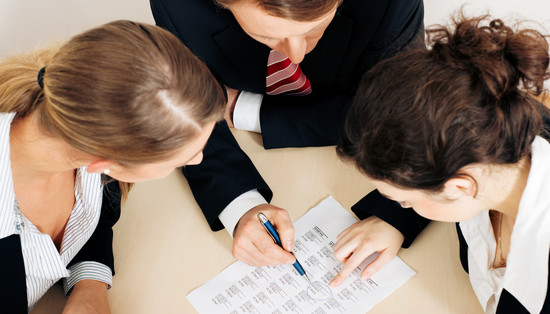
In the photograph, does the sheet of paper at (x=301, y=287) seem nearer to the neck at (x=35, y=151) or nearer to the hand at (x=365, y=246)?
the hand at (x=365, y=246)

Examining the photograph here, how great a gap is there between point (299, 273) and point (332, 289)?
3.4 inches

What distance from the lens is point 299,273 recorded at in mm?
1224

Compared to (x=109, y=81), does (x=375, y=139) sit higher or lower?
lower

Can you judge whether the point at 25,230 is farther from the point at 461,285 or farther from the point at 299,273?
the point at 461,285

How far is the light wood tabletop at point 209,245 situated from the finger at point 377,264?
0.05 metres

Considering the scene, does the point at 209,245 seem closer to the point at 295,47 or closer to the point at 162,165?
the point at 162,165

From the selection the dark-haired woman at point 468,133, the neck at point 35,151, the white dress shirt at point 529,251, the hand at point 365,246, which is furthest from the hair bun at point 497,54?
the neck at point 35,151

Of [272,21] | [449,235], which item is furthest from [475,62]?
[449,235]

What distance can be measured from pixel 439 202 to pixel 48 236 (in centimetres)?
83

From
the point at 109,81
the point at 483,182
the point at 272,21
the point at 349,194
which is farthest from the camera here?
the point at 349,194

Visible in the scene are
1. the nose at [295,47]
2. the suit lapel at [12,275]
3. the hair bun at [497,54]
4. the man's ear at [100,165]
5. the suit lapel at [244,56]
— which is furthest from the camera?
the suit lapel at [244,56]

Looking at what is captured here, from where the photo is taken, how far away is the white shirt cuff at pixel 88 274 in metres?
1.21

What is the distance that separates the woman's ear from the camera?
895 millimetres

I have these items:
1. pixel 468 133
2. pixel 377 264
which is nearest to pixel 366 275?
pixel 377 264
